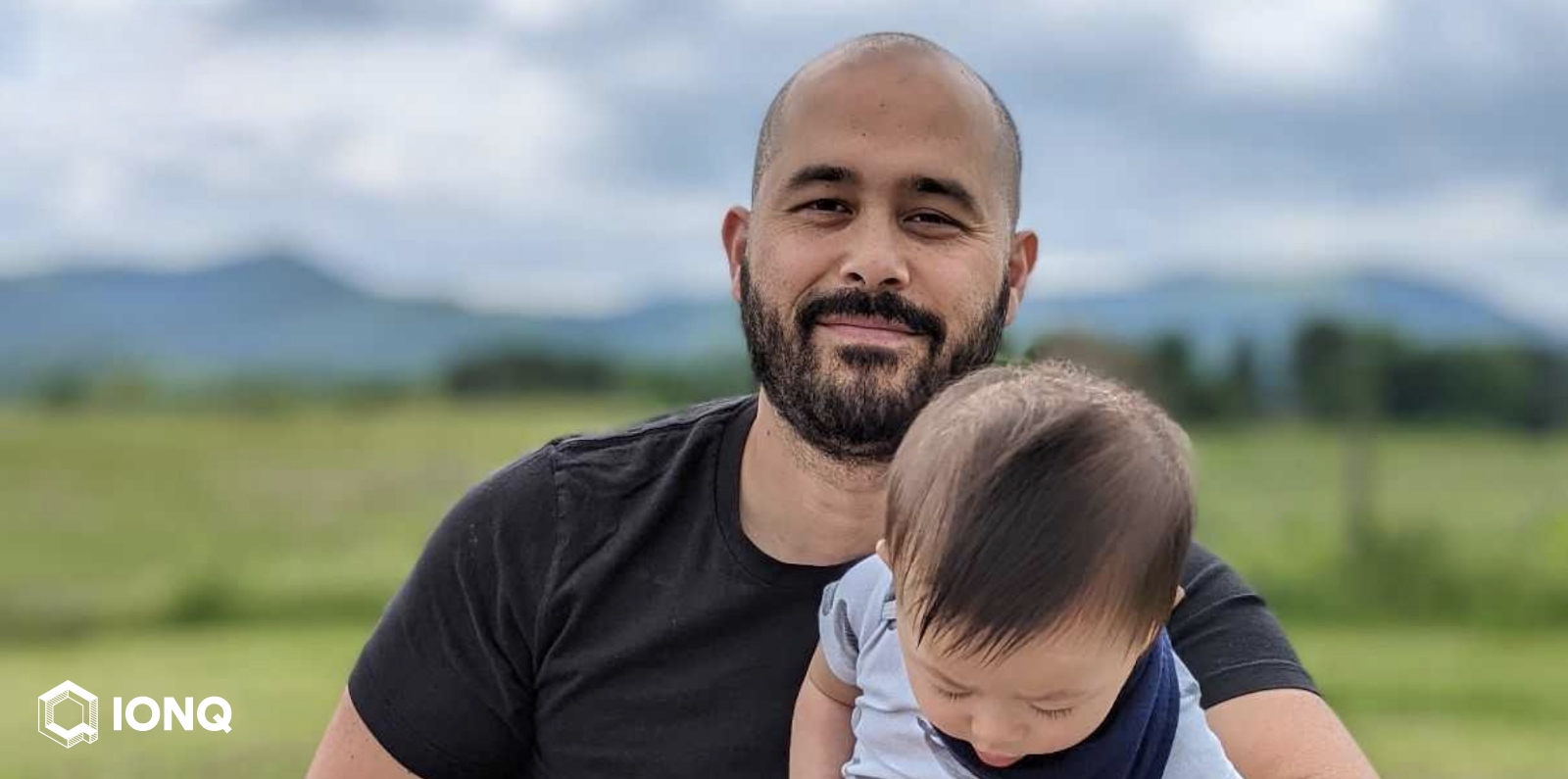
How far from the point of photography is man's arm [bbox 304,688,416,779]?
2391 millimetres

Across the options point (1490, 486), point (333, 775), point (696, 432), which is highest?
point (696, 432)

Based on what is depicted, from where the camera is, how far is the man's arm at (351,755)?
2391 millimetres

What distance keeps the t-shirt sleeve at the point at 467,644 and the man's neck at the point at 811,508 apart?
327 millimetres

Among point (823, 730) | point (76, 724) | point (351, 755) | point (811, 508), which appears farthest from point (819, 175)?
point (76, 724)

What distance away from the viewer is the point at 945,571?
1721 mm

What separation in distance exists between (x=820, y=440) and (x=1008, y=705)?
2.11ft

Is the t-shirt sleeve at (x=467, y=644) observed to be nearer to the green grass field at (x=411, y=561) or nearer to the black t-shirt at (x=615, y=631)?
the black t-shirt at (x=615, y=631)

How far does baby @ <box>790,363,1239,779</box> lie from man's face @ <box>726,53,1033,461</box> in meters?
0.35

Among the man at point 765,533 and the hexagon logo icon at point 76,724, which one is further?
the hexagon logo icon at point 76,724

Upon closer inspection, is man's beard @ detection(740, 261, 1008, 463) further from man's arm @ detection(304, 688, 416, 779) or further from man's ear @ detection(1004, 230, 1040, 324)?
man's arm @ detection(304, 688, 416, 779)

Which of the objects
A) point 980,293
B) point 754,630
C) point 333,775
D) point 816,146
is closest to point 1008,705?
point 754,630

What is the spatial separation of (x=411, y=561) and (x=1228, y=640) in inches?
356

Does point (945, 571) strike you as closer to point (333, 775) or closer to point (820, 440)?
point (820, 440)

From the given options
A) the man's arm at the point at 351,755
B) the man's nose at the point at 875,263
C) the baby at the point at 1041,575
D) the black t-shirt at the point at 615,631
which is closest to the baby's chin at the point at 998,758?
the baby at the point at 1041,575
